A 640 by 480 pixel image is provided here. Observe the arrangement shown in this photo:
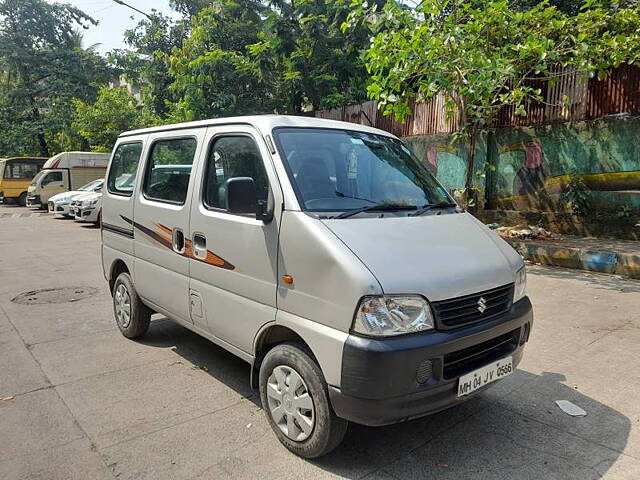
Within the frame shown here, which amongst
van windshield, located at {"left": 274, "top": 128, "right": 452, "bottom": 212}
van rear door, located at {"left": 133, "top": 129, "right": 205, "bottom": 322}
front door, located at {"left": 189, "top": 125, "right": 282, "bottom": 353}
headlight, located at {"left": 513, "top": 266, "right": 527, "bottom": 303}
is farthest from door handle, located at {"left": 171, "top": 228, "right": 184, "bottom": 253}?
headlight, located at {"left": 513, "top": 266, "right": 527, "bottom": 303}

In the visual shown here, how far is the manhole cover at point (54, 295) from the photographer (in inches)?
255

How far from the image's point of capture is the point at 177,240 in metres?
3.80

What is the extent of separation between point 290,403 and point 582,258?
267 inches

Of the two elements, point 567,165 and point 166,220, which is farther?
point 567,165

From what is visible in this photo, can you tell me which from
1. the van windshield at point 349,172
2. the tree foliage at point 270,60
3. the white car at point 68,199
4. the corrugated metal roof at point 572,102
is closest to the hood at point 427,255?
the van windshield at point 349,172

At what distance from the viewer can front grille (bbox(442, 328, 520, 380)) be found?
262 centimetres

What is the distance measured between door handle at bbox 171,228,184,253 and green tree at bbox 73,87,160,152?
21728 millimetres

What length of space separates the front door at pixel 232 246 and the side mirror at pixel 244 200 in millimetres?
68

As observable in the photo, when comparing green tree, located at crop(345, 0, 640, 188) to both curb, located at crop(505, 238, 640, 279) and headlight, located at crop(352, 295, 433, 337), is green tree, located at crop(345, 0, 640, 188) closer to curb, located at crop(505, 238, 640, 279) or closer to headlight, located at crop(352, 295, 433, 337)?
curb, located at crop(505, 238, 640, 279)

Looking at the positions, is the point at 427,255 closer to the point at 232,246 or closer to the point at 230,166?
the point at 232,246

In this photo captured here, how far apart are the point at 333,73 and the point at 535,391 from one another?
1266 centimetres

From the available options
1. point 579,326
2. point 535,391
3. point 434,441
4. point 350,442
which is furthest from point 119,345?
point 579,326

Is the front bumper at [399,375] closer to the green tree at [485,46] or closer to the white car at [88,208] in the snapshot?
the green tree at [485,46]

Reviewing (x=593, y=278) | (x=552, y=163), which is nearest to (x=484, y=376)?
(x=593, y=278)
